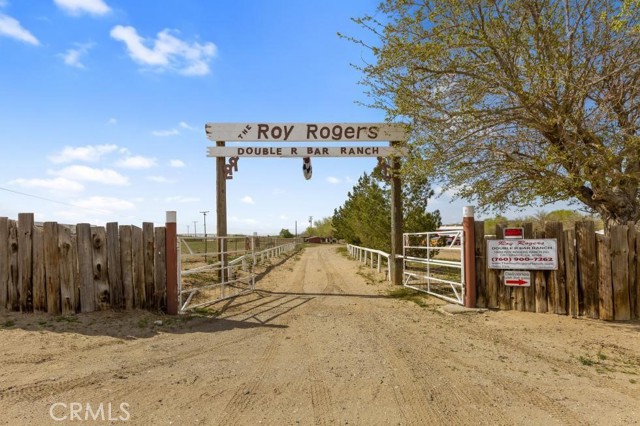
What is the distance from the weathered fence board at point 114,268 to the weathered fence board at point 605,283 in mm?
9139

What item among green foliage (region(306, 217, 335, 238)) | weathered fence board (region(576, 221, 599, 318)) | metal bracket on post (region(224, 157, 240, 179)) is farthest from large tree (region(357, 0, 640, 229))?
green foliage (region(306, 217, 335, 238))

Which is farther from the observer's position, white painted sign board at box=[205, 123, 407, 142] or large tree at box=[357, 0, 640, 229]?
white painted sign board at box=[205, 123, 407, 142]

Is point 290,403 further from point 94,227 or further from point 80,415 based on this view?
point 94,227

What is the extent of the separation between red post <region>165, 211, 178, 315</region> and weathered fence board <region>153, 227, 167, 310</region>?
10cm

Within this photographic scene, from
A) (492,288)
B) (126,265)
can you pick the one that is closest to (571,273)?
(492,288)

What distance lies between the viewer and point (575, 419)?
12.5 feet

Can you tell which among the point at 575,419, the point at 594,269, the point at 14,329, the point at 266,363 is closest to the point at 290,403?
the point at 266,363

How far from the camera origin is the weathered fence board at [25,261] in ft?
24.2

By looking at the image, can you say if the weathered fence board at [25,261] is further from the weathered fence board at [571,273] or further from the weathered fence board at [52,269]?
the weathered fence board at [571,273]

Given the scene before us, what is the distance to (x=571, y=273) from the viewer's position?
26.4ft

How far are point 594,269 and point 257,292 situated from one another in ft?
27.1

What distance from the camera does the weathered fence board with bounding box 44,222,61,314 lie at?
24.2 ft

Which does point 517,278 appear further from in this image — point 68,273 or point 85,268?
point 68,273

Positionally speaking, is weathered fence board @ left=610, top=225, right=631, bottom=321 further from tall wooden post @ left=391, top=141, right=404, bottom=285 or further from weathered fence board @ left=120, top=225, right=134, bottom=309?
weathered fence board @ left=120, top=225, right=134, bottom=309
